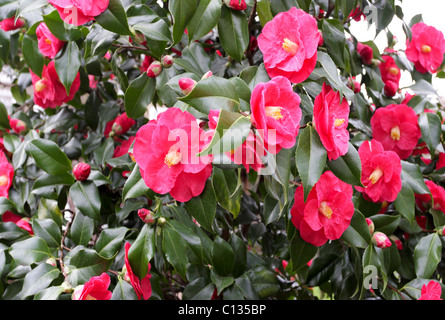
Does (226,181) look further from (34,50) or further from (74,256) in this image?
(34,50)

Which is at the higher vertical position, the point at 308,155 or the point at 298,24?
the point at 298,24

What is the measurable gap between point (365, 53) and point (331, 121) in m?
0.55

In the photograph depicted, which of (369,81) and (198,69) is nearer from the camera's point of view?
(198,69)

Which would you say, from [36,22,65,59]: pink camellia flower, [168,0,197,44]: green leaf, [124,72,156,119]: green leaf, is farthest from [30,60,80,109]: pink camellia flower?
[168,0,197,44]: green leaf

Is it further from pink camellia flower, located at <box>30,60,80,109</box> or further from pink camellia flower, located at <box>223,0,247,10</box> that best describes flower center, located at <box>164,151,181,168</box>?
pink camellia flower, located at <box>30,60,80,109</box>

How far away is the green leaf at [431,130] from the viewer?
3.21ft

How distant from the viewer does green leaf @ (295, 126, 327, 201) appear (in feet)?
1.97

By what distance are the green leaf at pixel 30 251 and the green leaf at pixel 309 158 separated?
56 centimetres

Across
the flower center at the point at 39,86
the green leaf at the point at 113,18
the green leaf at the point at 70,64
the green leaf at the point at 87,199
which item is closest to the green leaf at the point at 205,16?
the green leaf at the point at 113,18

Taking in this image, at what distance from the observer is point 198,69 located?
0.90m

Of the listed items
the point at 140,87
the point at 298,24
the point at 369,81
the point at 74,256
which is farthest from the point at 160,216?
the point at 369,81

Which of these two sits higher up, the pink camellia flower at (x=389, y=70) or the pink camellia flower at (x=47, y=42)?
the pink camellia flower at (x=47, y=42)

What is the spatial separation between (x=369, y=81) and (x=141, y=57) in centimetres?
75

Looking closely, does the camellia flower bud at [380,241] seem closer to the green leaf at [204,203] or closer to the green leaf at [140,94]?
the green leaf at [204,203]
